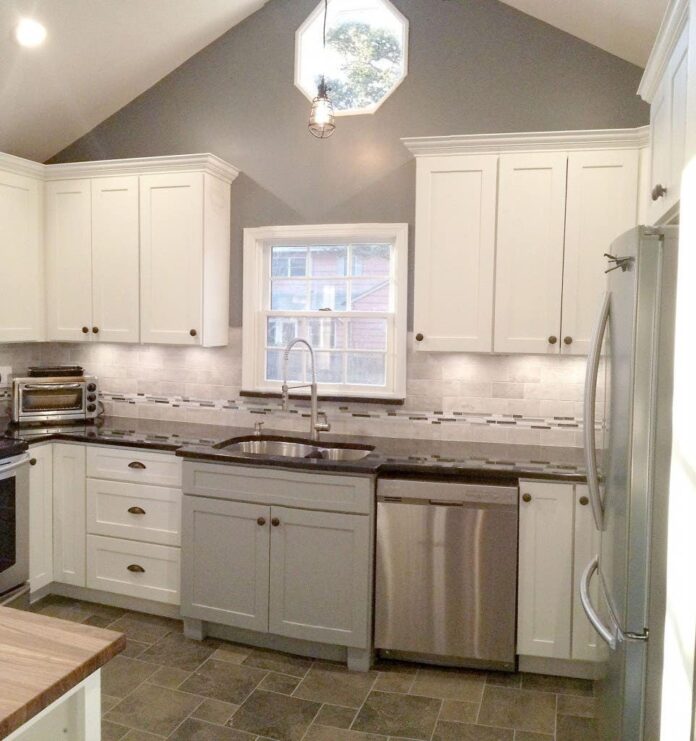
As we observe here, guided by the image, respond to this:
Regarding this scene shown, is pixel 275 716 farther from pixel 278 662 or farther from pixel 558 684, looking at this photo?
pixel 558 684

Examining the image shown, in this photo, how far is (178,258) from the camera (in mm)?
3680

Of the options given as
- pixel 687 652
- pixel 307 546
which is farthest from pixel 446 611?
pixel 687 652

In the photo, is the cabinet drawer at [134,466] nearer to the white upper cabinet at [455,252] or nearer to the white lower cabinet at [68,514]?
the white lower cabinet at [68,514]

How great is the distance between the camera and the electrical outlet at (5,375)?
4.07 m

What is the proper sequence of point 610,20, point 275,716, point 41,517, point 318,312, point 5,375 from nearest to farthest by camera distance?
point 275,716, point 610,20, point 41,517, point 318,312, point 5,375

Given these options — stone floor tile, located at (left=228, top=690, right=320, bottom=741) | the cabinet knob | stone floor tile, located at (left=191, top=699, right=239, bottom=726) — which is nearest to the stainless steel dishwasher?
stone floor tile, located at (left=228, top=690, right=320, bottom=741)

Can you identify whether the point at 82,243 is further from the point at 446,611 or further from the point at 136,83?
the point at 446,611

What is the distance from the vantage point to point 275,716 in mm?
2613

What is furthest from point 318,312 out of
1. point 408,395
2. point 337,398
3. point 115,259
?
point 115,259

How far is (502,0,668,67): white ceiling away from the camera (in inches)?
110

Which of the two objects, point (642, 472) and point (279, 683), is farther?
point (279, 683)

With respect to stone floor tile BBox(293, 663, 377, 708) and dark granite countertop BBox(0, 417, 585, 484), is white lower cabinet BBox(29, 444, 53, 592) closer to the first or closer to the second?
dark granite countertop BBox(0, 417, 585, 484)

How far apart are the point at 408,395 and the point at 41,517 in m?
2.07

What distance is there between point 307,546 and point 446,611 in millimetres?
672
